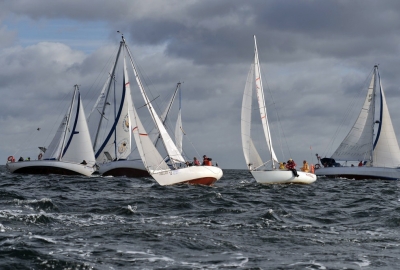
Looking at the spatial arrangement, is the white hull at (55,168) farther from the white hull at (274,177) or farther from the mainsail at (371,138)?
the mainsail at (371,138)

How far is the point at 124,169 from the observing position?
70.0 metres

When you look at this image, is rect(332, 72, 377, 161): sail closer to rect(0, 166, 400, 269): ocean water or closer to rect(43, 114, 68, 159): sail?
rect(43, 114, 68, 159): sail

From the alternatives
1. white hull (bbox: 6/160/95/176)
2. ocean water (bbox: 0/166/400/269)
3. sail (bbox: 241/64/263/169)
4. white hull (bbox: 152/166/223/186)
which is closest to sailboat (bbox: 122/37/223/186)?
white hull (bbox: 152/166/223/186)

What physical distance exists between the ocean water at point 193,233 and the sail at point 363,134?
43656 mm

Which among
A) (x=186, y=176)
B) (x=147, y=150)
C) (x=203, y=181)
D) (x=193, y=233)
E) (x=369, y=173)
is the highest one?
(x=147, y=150)

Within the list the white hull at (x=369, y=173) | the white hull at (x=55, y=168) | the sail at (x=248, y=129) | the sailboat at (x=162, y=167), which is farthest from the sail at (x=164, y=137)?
the white hull at (x=369, y=173)

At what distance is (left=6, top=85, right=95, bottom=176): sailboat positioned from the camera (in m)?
66.2

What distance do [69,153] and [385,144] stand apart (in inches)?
1390

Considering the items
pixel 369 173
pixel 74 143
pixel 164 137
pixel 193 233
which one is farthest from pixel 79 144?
pixel 193 233

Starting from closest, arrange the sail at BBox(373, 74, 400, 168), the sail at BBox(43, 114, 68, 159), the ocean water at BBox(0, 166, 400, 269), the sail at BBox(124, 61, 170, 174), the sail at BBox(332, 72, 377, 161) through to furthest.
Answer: the ocean water at BBox(0, 166, 400, 269) < the sail at BBox(124, 61, 170, 174) < the sail at BBox(43, 114, 68, 159) < the sail at BBox(373, 74, 400, 168) < the sail at BBox(332, 72, 377, 161)

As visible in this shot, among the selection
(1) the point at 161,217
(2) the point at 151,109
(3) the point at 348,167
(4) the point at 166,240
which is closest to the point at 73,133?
(2) the point at 151,109

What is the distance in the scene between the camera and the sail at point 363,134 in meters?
76.3

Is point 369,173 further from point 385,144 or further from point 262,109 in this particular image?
point 262,109

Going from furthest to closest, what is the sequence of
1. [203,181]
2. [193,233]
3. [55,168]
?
[55,168] < [203,181] < [193,233]
